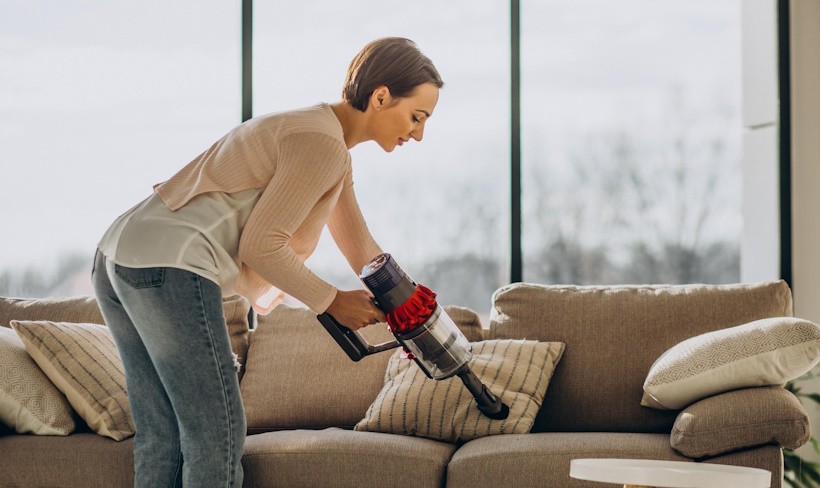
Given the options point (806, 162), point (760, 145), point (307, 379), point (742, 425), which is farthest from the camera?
point (760, 145)

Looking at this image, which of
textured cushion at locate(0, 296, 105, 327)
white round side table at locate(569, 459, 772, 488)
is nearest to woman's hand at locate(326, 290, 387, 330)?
white round side table at locate(569, 459, 772, 488)

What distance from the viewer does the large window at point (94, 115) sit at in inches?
148

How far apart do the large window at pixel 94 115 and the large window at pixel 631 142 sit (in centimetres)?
121

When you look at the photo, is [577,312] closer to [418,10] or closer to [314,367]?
[314,367]

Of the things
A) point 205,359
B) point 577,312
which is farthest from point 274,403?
point 205,359

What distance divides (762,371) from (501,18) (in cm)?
189

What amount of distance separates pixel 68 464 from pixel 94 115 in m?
1.74

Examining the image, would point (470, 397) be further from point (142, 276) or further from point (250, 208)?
point (142, 276)

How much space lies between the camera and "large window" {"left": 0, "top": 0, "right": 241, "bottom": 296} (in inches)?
148

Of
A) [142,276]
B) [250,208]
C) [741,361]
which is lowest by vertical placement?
[741,361]

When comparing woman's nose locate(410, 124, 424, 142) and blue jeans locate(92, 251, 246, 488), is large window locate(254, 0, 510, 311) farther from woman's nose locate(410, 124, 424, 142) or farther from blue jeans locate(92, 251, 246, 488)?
blue jeans locate(92, 251, 246, 488)

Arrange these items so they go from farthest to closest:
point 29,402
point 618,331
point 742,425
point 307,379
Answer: point 307,379 < point 618,331 < point 29,402 < point 742,425

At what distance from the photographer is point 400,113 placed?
1.93 meters

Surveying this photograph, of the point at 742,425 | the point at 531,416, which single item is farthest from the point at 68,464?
the point at 742,425
